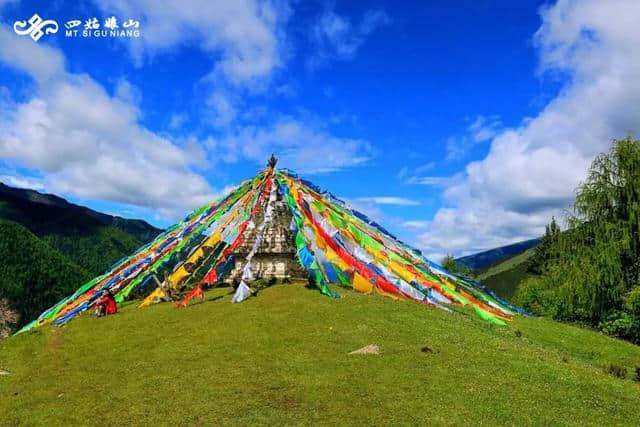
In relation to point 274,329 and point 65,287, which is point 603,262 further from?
point 65,287

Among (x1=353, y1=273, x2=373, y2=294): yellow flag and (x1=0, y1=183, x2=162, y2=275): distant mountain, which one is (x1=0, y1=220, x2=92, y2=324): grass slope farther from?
(x1=353, y1=273, x2=373, y2=294): yellow flag

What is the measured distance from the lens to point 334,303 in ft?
70.0

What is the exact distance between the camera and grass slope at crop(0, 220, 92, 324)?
235 feet

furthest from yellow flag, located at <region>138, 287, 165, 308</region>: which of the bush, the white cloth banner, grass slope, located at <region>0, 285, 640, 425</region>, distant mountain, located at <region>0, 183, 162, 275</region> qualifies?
distant mountain, located at <region>0, 183, 162, 275</region>

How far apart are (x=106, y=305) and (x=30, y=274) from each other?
65.3m

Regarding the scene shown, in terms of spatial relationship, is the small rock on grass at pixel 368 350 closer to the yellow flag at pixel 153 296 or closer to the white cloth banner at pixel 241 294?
the white cloth banner at pixel 241 294

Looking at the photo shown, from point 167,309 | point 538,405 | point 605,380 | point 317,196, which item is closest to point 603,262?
point 605,380

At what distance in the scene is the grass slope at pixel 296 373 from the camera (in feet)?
39.4

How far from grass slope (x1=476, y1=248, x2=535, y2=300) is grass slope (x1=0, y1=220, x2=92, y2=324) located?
98.4 metres

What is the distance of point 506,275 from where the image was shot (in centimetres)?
13825

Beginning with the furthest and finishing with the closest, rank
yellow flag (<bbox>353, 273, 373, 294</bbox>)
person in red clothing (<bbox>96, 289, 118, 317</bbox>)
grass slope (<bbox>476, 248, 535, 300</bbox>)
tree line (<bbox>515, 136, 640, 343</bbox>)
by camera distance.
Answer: grass slope (<bbox>476, 248, 535, 300</bbox>), tree line (<bbox>515, 136, 640, 343</bbox>), person in red clothing (<bbox>96, 289, 118, 317</bbox>), yellow flag (<bbox>353, 273, 373, 294</bbox>)

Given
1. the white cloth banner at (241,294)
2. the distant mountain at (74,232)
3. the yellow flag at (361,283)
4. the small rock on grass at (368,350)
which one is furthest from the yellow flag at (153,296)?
the distant mountain at (74,232)

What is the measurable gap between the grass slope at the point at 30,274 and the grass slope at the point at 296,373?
59680mm

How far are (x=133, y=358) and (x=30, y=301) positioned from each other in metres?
68.8
